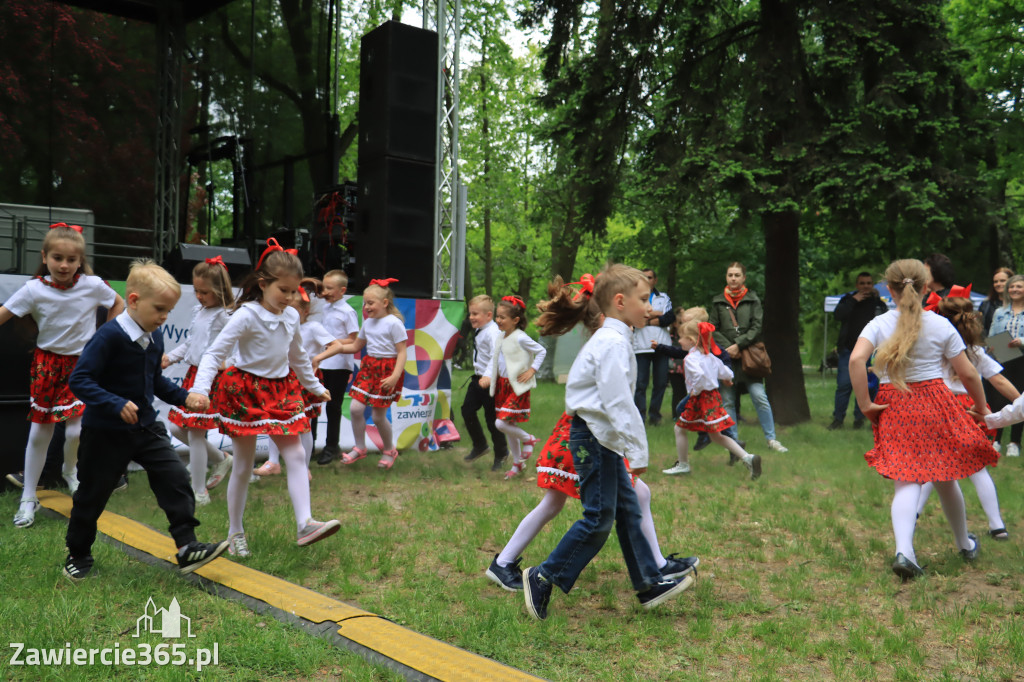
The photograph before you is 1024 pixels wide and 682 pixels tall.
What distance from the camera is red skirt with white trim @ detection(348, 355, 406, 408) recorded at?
7984 mm

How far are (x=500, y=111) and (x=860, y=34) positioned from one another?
2003 cm

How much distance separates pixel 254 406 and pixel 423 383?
14.7 ft

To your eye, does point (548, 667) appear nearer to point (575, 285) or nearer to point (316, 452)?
point (575, 285)

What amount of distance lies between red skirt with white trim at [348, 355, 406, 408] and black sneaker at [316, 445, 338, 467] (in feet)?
2.48

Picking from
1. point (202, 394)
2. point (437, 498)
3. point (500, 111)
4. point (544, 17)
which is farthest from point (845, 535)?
point (500, 111)

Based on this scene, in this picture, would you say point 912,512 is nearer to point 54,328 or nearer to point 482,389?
point 482,389

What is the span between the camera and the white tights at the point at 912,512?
4.69 meters

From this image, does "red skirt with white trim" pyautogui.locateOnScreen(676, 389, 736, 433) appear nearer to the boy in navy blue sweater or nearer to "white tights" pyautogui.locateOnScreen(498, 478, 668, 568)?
"white tights" pyautogui.locateOnScreen(498, 478, 668, 568)

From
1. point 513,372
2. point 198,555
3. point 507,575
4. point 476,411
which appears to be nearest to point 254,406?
point 198,555

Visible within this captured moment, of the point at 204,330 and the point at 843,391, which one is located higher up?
the point at 204,330

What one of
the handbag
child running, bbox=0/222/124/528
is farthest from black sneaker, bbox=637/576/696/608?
the handbag

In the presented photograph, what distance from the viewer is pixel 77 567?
443 cm

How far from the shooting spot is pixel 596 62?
40.8 feet
